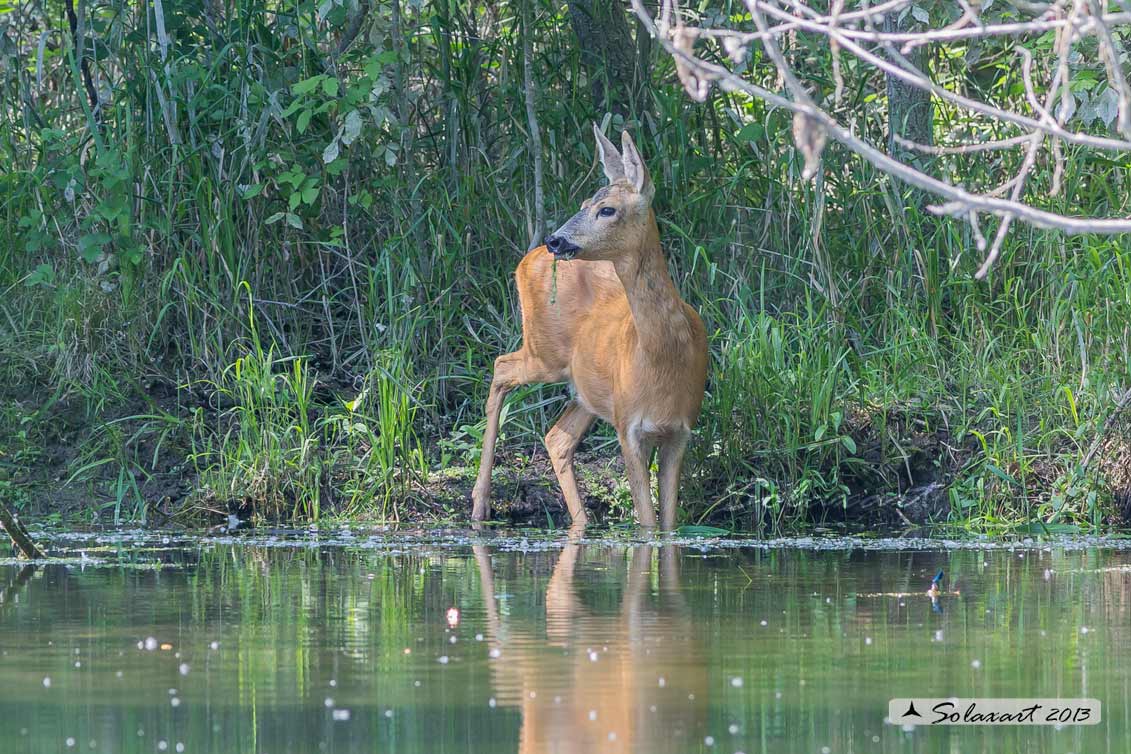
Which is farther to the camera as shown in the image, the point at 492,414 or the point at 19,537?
the point at 492,414

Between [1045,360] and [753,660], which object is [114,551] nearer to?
[753,660]

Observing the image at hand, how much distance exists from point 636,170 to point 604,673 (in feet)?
13.3

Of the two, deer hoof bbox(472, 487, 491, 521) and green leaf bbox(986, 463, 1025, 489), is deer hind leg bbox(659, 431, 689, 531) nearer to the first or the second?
deer hoof bbox(472, 487, 491, 521)

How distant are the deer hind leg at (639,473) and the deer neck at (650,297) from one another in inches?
15.8

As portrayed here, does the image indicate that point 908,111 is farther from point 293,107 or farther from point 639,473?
point 293,107

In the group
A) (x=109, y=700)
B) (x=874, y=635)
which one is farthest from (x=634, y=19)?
(x=109, y=700)

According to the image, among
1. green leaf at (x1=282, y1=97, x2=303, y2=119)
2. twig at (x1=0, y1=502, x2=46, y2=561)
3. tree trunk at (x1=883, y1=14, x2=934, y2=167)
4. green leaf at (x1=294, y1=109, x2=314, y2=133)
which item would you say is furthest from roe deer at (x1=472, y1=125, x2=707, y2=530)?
twig at (x1=0, y1=502, x2=46, y2=561)

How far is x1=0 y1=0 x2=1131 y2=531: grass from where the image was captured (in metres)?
8.54

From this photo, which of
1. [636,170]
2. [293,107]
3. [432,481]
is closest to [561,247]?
[636,170]

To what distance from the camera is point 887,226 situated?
31.9 ft

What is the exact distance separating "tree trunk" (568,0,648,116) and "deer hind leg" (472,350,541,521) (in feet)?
5.54

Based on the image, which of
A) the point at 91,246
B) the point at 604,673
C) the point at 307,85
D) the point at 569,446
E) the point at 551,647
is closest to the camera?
the point at 604,673

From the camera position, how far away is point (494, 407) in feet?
30.5

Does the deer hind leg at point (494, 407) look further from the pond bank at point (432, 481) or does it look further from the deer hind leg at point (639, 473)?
the deer hind leg at point (639, 473)
